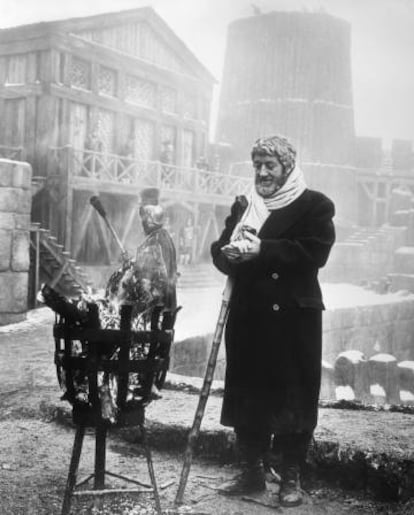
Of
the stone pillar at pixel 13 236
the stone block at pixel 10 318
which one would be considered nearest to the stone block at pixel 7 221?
the stone pillar at pixel 13 236

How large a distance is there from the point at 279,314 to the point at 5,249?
640 cm

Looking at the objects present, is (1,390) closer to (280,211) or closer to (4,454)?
(4,454)

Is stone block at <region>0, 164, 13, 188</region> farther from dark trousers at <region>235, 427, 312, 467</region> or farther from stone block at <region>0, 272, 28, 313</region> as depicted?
dark trousers at <region>235, 427, 312, 467</region>

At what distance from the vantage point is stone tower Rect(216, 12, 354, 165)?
2705cm

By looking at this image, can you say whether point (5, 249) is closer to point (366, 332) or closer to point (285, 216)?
point (285, 216)

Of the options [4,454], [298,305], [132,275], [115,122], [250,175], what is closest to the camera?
[298,305]

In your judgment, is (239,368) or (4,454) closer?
(239,368)

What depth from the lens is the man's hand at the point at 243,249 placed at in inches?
137

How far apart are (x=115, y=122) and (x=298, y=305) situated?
15.6 meters

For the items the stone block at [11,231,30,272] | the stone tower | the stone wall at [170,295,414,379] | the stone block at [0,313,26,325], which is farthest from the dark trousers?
the stone tower

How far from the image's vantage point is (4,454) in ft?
14.4

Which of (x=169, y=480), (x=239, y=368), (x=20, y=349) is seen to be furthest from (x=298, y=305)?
(x=20, y=349)

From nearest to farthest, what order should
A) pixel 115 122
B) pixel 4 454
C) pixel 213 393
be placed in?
pixel 4 454 → pixel 213 393 → pixel 115 122

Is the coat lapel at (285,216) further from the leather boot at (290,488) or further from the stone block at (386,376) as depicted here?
the stone block at (386,376)
